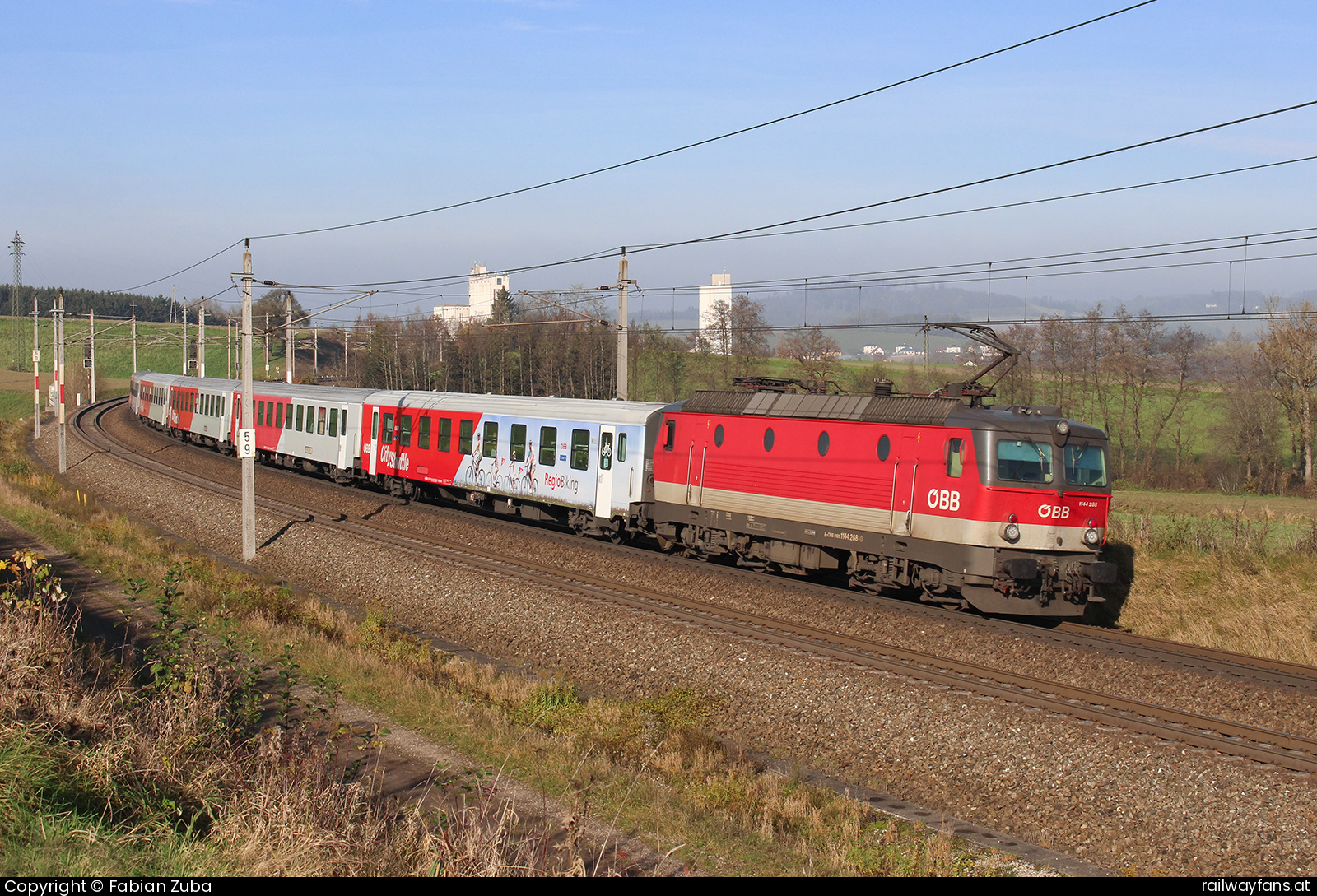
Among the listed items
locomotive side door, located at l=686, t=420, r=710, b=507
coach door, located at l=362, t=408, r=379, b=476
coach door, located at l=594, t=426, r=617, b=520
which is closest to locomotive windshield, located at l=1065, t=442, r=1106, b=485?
locomotive side door, located at l=686, t=420, r=710, b=507

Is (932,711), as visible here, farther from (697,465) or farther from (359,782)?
(697,465)

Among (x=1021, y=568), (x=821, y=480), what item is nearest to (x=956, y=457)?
(x=1021, y=568)

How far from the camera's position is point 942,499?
15047mm

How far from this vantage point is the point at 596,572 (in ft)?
64.3

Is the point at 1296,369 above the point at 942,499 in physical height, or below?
above

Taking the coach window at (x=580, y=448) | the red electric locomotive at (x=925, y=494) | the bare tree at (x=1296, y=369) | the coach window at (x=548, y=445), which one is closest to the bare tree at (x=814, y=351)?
the bare tree at (x=1296, y=369)

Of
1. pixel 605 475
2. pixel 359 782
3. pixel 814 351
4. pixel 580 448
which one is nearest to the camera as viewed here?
pixel 359 782

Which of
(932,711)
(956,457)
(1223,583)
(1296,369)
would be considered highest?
(1296,369)

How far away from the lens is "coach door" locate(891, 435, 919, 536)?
15.6 meters

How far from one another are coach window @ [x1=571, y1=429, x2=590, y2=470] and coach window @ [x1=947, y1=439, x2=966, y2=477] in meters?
9.92

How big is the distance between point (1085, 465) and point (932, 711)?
5.99m

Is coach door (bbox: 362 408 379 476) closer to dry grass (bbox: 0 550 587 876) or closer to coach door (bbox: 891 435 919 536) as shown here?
coach door (bbox: 891 435 919 536)

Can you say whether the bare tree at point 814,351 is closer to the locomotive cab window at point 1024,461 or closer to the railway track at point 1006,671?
the railway track at point 1006,671
